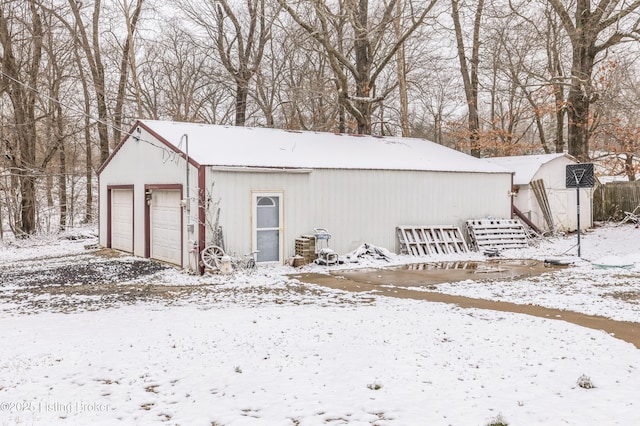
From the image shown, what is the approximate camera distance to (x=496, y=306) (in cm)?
812

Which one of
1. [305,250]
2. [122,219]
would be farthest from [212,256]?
[122,219]

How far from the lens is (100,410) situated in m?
4.31

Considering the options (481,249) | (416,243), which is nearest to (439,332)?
(416,243)

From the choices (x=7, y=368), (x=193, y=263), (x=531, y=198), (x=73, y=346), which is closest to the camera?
(x=7, y=368)

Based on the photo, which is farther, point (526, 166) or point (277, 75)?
point (277, 75)

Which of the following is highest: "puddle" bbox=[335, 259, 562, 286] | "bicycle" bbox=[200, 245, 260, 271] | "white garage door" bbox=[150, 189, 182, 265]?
"white garage door" bbox=[150, 189, 182, 265]

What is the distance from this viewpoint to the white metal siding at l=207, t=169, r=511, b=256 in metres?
11.7

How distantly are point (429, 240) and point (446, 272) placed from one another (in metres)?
2.87

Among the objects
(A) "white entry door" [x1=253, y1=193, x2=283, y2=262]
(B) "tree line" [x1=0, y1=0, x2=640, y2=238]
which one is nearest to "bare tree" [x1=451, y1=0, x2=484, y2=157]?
(B) "tree line" [x1=0, y1=0, x2=640, y2=238]

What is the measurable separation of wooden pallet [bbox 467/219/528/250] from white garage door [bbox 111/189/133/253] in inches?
365

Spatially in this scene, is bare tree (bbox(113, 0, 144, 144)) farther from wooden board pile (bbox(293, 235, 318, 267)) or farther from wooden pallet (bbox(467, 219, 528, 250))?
wooden pallet (bbox(467, 219, 528, 250))

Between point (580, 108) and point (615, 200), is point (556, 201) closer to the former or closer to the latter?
point (615, 200)

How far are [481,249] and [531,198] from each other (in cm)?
417

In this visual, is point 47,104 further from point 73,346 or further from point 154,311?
point 73,346
